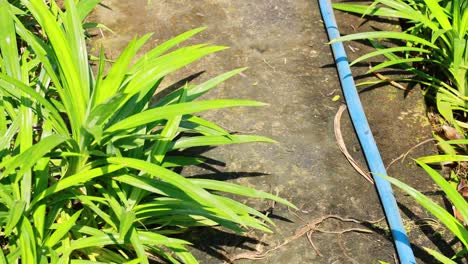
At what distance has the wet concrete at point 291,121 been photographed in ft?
9.41

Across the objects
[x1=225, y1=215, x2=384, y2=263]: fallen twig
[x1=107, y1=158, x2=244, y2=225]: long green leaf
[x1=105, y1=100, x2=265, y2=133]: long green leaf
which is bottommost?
[x1=225, y1=215, x2=384, y2=263]: fallen twig

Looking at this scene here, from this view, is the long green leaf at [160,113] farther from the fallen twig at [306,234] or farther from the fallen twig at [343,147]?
the fallen twig at [343,147]

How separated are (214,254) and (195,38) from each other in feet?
4.44

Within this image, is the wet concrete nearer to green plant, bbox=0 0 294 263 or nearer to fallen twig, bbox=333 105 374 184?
fallen twig, bbox=333 105 374 184

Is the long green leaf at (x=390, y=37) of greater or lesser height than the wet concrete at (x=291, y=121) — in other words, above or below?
above

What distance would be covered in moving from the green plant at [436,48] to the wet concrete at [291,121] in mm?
129

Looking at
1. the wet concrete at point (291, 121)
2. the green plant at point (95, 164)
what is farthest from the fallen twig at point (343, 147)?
the green plant at point (95, 164)

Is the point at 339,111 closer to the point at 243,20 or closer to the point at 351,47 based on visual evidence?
the point at 351,47

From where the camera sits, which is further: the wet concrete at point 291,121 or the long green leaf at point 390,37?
the long green leaf at point 390,37

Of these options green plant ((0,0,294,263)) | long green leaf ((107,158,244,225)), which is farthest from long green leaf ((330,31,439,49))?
long green leaf ((107,158,244,225))

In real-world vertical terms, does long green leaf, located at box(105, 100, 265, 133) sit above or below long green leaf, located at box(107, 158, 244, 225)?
above

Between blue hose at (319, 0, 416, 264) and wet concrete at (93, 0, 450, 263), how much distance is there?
0.04 meters

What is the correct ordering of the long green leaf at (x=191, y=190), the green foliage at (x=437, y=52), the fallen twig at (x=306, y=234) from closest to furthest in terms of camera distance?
1. the long green leaf at (x=191, y=190)
2. the fallen twig at (x=306, y=234)
3. the green foliage at (x=437, y=52)

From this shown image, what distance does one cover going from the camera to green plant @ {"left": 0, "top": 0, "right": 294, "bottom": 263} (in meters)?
2.41
